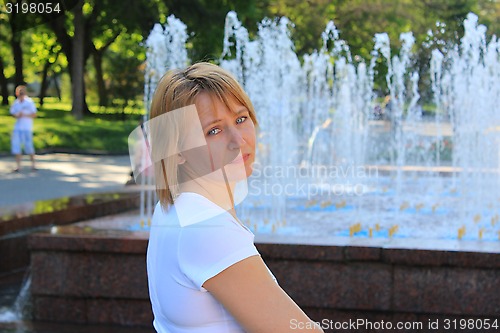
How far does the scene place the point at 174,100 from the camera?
156cm

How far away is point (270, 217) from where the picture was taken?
25.2 ft

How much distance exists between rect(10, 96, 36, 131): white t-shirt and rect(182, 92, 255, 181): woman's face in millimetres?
12863

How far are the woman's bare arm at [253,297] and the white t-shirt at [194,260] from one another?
0.02 m

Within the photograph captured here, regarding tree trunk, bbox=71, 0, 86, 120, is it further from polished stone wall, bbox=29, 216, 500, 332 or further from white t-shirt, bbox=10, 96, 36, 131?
polished stone wall, bbox=29, 216, 500, 332

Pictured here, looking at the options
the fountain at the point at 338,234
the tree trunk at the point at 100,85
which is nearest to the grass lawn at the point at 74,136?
the fountain at the point at 338,234

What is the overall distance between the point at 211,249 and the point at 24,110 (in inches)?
518

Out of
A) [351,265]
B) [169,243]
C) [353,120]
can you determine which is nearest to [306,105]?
[353,120]

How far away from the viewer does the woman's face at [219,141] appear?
61.3 inches

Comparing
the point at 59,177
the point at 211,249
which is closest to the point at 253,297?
the point at 211,249

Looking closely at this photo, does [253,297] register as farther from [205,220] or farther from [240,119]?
[240,119]

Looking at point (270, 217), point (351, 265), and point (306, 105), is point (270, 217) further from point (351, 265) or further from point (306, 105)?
point (306, 105)

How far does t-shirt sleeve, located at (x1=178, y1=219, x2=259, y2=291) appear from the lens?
1367 mm

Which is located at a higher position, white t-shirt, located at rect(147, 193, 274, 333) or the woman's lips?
the woman's lips

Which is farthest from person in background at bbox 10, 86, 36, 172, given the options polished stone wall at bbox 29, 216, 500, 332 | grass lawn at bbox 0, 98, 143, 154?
polished stone wall at bbox 29, 216, 500, 332
